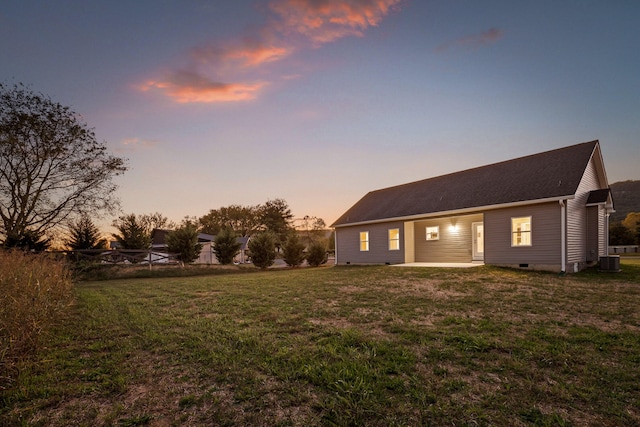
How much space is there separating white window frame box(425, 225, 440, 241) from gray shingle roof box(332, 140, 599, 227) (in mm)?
1390

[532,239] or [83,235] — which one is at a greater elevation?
[83,235]

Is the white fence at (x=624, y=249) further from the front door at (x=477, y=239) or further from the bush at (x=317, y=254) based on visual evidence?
the bush at (x=317, y=254)

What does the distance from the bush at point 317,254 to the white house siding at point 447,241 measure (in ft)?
21.6

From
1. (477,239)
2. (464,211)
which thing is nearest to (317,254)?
(477,239)

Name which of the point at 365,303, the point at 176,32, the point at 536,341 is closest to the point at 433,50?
the point at 176,32

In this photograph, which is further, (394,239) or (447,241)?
(394,239)

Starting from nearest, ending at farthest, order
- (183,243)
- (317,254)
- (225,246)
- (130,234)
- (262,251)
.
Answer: (262,251) < (183,243) < (225,246) < (317,254) < (130,234)

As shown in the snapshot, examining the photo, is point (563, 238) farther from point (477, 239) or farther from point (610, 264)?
point (477, 239)

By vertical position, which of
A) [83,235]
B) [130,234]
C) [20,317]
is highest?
[83,235]

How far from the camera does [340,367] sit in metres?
3.03

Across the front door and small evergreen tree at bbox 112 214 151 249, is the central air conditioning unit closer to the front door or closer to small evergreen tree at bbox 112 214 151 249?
the front door

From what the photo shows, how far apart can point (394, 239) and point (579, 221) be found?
7866 mm

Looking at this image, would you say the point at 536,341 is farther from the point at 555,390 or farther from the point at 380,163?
the point at 380,163

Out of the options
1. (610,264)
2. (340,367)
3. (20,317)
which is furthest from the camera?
(610,264)
